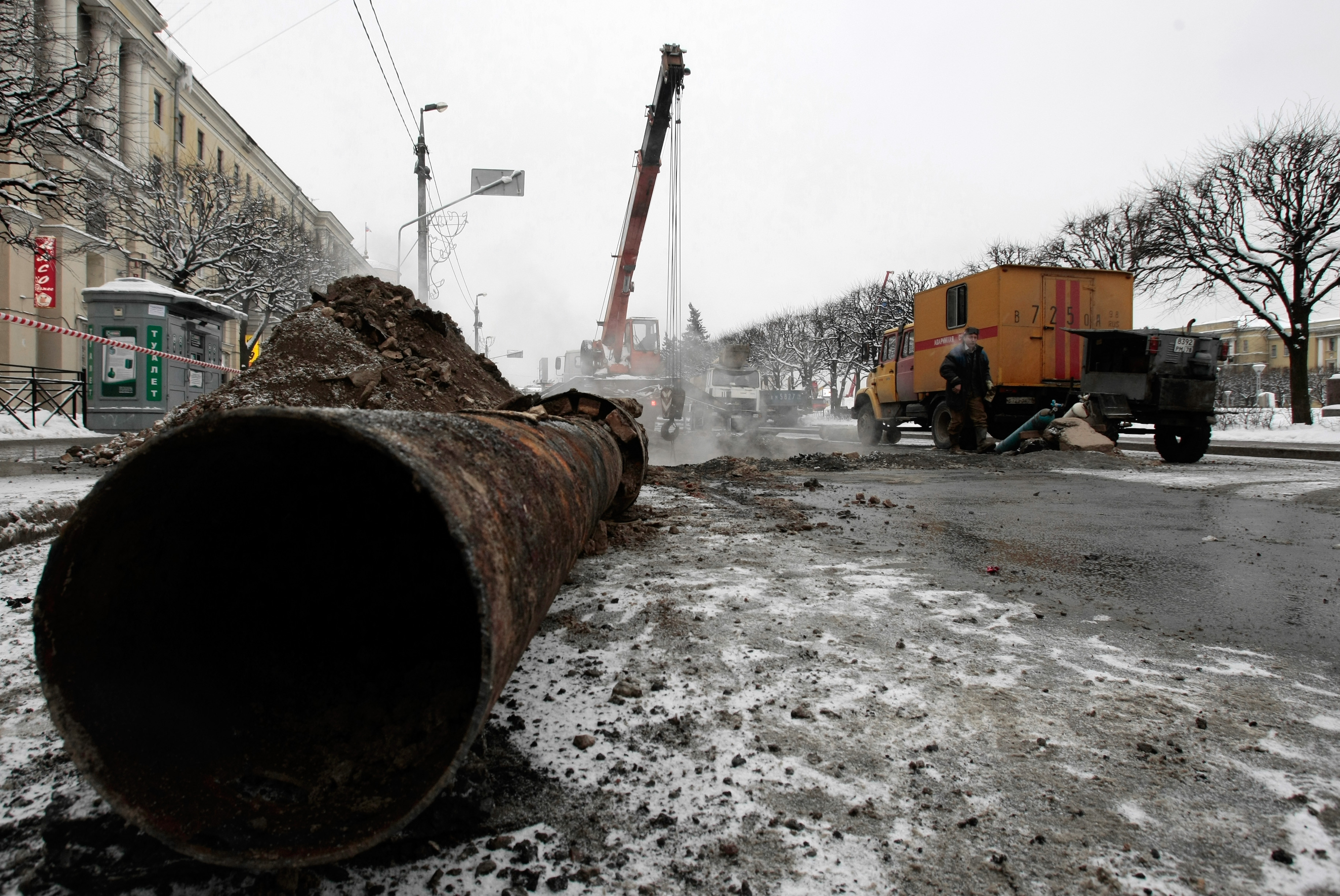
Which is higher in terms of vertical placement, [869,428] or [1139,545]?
[869,428]

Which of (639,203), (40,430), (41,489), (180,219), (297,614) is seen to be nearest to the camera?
(297,614)

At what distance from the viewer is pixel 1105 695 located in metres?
2.12

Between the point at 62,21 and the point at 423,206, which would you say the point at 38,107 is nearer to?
the point at 423,206

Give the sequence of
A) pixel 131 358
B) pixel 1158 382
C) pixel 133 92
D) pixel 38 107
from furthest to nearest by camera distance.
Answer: pixel 133 92
pixel 131 358
pixel 38 107
pixel 1158 382

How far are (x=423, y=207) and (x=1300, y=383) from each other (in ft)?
77.8

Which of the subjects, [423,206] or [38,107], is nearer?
[38,107]

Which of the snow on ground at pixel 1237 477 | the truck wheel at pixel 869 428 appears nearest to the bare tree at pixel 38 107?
the truck wheel at pixel 869 428

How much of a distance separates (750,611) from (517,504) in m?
1.73

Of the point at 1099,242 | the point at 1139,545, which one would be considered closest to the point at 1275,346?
the point at 1099,242

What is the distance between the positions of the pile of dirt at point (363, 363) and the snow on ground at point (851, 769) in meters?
3.34

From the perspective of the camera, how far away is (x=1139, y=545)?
4375 millimetres

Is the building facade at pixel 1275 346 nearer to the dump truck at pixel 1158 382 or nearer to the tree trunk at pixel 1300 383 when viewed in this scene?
the tree trunk at pixel 1300 383

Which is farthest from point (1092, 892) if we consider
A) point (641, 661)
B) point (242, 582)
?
point (242, 582)

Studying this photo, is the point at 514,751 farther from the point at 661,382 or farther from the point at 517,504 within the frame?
the point at 661,382
